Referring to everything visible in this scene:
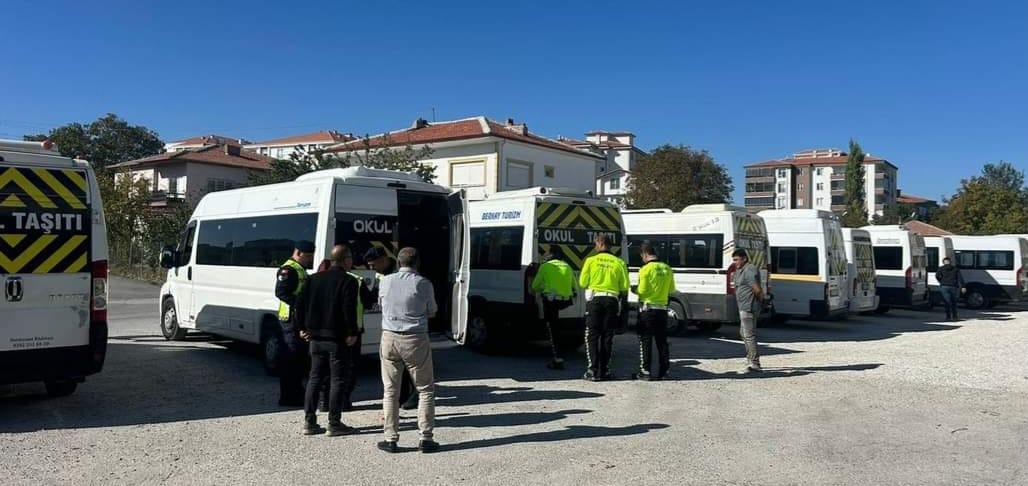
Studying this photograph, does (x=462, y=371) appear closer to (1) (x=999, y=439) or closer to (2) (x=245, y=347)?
(2) (x=245, y=347)

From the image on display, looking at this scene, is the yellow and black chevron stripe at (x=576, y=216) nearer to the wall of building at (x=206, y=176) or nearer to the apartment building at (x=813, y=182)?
the wall of building at (x=206, y=176)

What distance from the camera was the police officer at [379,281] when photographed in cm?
651

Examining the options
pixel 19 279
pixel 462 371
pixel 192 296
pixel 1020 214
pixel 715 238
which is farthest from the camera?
pixel 1020 214

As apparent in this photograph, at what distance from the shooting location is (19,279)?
653cm

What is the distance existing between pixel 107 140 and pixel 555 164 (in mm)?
49475

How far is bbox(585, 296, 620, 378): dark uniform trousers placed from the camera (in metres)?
9.27

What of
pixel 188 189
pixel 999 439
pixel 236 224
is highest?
pixel 188 189

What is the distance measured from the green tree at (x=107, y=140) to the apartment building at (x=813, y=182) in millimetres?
75619

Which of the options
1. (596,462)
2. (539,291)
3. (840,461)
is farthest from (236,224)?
(840,461)

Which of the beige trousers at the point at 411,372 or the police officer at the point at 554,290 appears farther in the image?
the police officer at the point at 554,290

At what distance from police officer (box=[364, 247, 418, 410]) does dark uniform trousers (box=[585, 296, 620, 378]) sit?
2.56 m

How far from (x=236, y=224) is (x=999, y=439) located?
897cm

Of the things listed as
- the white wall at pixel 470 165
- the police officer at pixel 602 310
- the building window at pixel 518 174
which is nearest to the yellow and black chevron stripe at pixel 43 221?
the police officer at pixel 602 310

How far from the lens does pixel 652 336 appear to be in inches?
376
